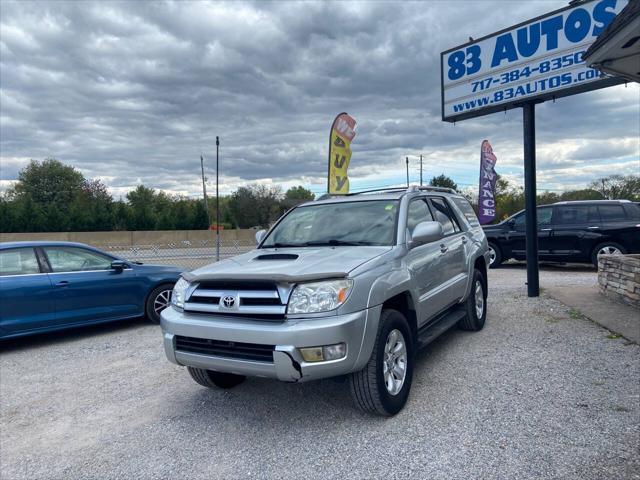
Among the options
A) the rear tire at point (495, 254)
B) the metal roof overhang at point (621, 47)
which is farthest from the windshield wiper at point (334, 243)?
the rear tire at point (495, 254)

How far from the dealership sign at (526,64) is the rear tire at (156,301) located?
661 centimetres

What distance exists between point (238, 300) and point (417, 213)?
7.65ft

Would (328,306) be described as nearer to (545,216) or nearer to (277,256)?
(277,256)

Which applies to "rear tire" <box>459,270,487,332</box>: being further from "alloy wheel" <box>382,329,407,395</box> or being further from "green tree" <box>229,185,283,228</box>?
"green tree" <box>229,185,283,228</box>

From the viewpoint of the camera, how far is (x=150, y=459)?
3.31 metres

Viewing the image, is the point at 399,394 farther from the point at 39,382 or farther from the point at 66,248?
the point at 66,248

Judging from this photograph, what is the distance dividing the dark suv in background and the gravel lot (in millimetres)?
6530

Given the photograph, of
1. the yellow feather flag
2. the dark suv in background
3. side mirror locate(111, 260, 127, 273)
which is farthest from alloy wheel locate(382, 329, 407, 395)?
the dark suv in background

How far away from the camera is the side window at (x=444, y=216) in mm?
5554

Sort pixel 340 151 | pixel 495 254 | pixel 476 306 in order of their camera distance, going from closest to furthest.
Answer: pixel 476 306, pixel 340 151, pixel 495 254

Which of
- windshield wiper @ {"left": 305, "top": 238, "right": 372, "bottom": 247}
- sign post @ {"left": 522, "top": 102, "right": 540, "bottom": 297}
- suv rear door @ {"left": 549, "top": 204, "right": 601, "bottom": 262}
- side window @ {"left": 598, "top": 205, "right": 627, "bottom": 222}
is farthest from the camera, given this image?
suv rear door @ {"left": 549, "top": 204, "right": 601, "bottom": 262}

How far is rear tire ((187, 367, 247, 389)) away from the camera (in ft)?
13.8

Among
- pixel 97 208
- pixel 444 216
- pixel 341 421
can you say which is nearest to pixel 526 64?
pixel 444 216

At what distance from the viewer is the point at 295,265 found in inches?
141
